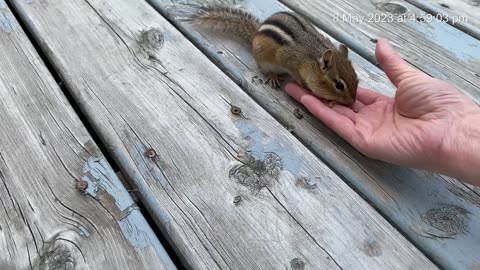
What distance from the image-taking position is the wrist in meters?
1.29

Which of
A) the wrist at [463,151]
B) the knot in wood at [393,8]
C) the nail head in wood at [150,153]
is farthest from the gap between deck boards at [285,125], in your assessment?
the nail head in wood at [150,153]

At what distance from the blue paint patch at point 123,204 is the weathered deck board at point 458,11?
1688 millimetres

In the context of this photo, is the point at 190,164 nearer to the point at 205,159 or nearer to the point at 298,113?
the point at 205,159

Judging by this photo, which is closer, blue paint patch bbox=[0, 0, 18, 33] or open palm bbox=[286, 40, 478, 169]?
open palm bbox=[286, 40, 478, 169]

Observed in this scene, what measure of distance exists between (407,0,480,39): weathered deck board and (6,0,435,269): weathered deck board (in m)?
1.11

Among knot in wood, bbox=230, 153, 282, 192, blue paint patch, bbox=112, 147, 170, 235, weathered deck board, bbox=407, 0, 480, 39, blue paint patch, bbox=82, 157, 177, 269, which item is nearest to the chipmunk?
knot in wood, bbox=230, 153, 282, 192

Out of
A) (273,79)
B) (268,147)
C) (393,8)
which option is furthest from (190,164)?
(393,8)

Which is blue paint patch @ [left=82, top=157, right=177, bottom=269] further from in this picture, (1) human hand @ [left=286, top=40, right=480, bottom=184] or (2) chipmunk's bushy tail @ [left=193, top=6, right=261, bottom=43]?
(2) chipmunk's bushy tail @ [left=193, top=6, right=261, bottom=43]

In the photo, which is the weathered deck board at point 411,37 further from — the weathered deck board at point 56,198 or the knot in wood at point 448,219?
the weathered deck board at point 56,198

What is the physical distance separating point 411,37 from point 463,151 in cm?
91

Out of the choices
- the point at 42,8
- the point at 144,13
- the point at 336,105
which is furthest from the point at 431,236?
the point at 42,8

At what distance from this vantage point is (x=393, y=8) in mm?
2230

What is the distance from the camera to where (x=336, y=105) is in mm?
1788

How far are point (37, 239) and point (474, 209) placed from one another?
129 centimetres
